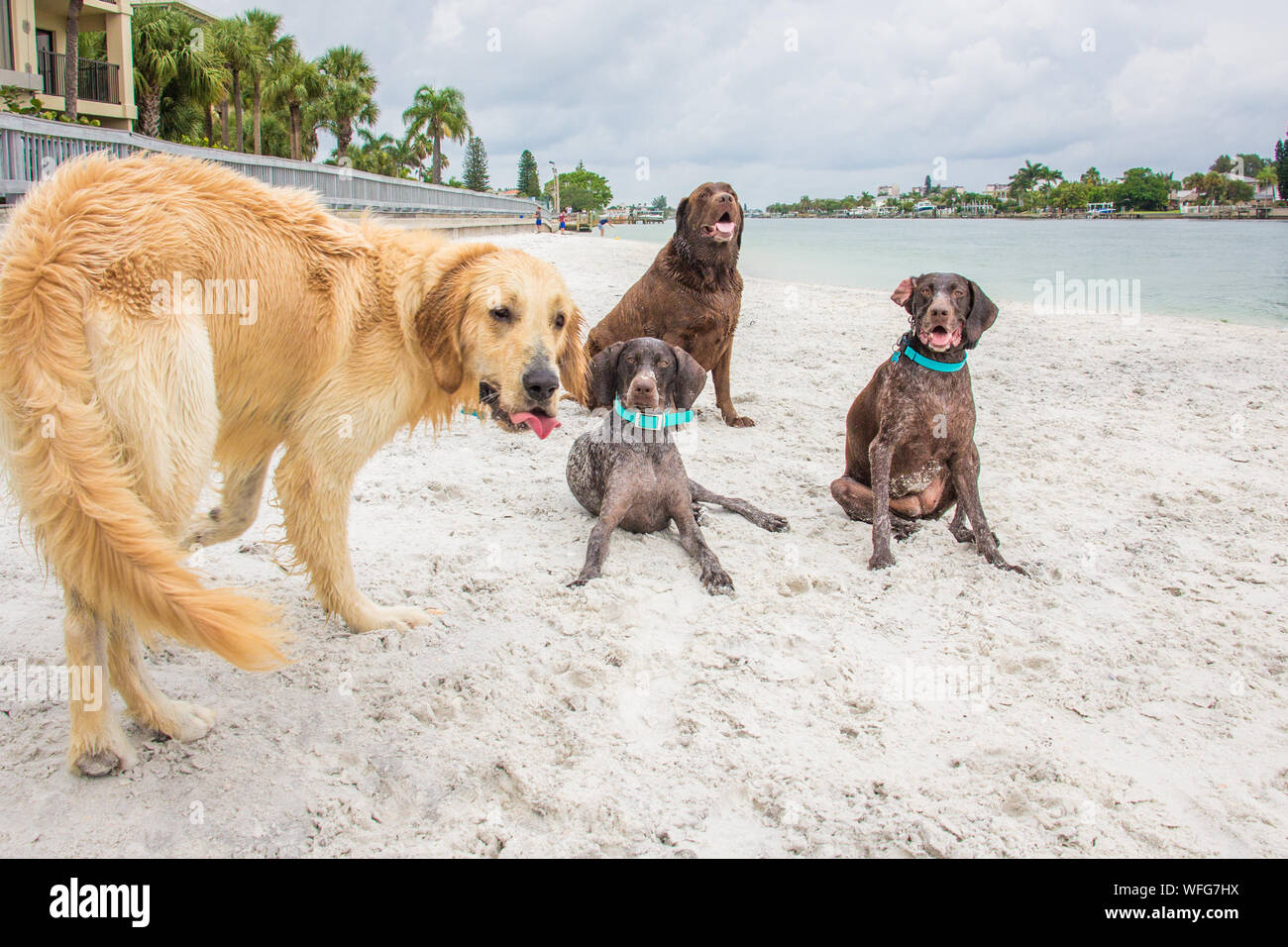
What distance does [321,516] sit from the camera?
333 cm

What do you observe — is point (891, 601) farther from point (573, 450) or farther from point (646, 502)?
point (573, 450)

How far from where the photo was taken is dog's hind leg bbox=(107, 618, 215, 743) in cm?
276

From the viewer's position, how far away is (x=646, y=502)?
16.2ft

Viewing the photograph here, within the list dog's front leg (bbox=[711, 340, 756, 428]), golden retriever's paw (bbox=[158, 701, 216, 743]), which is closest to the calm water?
dog's front leg (bbox=[711, 340, 756, 428])

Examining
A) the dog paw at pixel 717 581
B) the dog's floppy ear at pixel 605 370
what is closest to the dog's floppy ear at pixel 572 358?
the dog paw at pixel 717 581

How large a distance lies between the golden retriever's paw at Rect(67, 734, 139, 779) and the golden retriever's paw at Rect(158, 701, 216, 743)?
173 millimetres

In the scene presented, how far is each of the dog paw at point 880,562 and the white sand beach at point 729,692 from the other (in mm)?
95

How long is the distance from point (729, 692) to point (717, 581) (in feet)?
3.62

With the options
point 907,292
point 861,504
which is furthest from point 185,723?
point 907,292

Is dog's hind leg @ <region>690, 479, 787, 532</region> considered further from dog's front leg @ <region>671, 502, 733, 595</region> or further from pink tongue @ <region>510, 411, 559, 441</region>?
pink tongue @ <region>510, 411, 559, 441</region>

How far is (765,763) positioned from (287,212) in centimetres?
269

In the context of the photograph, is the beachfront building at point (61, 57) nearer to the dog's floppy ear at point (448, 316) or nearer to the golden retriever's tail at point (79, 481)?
the dog's floppy ear at point (448, 316)

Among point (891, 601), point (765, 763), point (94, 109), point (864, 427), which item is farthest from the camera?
point (94, 109)
